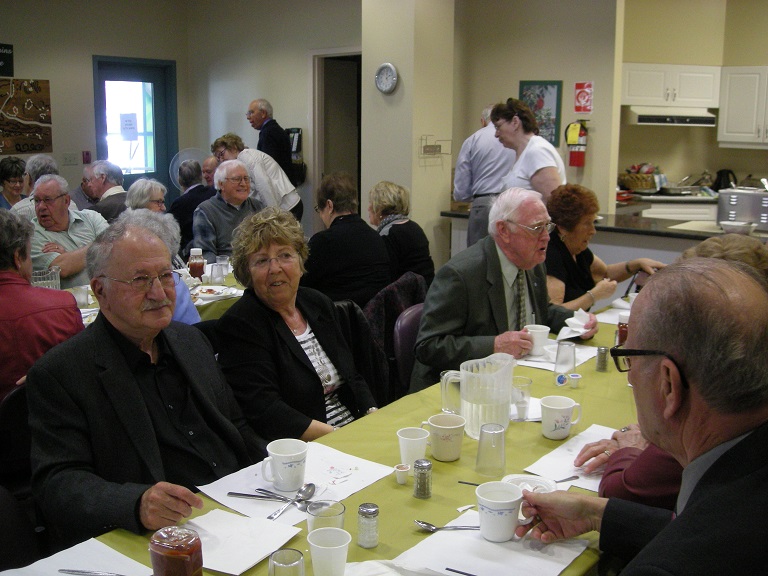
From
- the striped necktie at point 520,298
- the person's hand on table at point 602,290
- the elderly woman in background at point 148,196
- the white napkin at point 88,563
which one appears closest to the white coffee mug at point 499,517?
the white napkin at point 88,563

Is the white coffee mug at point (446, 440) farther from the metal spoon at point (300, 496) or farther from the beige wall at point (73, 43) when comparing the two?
the beige wall at point (73, 43)

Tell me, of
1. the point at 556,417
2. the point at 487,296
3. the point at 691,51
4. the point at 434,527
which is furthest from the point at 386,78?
the point at 434,527

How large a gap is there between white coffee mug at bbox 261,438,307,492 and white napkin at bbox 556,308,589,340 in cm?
154

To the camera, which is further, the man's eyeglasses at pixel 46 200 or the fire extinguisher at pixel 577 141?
the fire extinguisher at pixel 577 141

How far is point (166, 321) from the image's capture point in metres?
2.12

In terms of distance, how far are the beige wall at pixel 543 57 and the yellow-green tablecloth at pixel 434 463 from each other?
4585 mm

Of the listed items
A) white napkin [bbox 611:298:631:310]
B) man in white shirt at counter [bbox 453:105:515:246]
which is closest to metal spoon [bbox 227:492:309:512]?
white napkin [bbox 611:298:631:310]

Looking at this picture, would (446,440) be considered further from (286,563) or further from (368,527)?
(286,563)

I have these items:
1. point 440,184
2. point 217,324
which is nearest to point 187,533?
point 217,324

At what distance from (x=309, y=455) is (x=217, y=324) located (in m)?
0.74

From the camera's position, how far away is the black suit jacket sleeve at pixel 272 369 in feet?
8.22

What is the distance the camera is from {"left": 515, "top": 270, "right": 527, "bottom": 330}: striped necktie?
3184 mm

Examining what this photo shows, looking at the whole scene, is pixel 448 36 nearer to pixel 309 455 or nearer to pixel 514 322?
pixel 514 322

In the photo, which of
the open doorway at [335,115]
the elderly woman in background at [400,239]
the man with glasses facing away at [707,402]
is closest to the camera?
the man with glasses facing away at [707,402]
